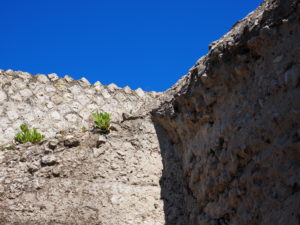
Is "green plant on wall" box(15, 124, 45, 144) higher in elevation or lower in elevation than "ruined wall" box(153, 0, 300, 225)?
higher

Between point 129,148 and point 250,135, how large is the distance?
2.20 meters

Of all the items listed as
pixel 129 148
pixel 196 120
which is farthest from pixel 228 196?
pixel 129 148

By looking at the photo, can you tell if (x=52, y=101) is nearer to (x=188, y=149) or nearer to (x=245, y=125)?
(x=188, y=149)

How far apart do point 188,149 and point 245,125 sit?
1197mm

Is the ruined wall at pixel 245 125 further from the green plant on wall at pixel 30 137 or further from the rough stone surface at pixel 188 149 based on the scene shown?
the green plant on wall at pixel 30 137

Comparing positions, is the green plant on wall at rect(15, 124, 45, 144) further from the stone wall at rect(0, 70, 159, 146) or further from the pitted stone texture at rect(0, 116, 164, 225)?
the stone wall at rect(0, 70, 159, 146)

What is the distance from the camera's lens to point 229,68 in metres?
3.54

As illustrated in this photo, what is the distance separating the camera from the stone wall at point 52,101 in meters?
6.57

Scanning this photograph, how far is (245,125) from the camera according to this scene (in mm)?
3186

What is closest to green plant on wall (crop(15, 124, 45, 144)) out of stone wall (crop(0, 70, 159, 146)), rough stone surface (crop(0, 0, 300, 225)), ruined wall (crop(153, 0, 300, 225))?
rough stone surface (crop(0, 0, 300, 225))

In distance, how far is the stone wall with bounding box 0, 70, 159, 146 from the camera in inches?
259

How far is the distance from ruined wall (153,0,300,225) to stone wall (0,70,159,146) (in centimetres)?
250

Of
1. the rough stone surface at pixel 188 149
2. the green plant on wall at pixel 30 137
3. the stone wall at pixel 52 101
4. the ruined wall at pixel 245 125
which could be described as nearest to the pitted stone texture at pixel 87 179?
the rough stone surface at pixel 188 149

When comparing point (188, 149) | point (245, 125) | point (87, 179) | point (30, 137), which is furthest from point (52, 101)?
point (245, 125)
